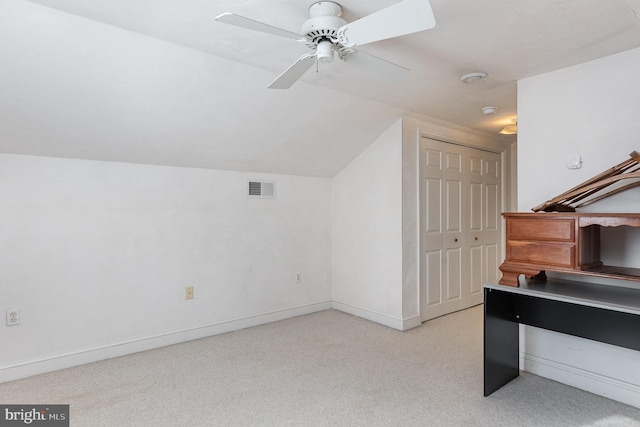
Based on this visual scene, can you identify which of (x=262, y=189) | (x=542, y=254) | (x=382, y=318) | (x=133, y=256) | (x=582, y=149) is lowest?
(x=382, y=318)

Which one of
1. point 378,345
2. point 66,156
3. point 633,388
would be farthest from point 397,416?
point 66,156

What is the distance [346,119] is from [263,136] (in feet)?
2.60

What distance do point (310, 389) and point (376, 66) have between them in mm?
2025

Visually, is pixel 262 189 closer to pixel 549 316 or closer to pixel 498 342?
pixel 498 342

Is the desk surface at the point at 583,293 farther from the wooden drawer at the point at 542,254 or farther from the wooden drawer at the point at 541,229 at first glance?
the wooden drawer at the point at 541,229

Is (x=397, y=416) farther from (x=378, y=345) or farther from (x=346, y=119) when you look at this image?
(x=346, y=119)

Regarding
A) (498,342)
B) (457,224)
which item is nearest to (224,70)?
(498,342)

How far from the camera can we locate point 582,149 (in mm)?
2383

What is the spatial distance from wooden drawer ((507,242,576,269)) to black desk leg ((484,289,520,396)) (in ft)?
0.93

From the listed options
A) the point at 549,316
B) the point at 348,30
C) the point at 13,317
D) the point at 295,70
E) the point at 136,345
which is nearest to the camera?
the point at 348,30

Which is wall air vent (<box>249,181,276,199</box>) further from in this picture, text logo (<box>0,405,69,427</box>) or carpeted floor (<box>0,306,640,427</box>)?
text logo (<box>0,405,69,427</box>)

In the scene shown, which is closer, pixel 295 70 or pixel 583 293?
pixel 295 70

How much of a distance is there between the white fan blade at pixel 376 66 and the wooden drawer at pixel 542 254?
4.18ft

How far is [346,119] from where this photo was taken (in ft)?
10.9
